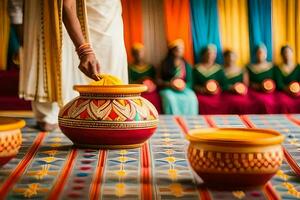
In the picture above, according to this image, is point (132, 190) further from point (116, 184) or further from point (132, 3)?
point (132, 3)

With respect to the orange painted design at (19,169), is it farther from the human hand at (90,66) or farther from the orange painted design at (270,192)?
the orange painted design at (270,192)

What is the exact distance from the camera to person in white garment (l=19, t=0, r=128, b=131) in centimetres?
325

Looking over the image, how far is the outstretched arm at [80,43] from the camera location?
275cm

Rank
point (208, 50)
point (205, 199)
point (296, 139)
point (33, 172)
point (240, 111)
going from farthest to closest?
point (208, 50) < point (240, 111) < point (296, 139) < point (33, 172) < point (205, 199)

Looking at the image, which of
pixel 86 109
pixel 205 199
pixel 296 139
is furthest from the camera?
pixel 296 139

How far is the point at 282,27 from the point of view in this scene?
6.86 metres

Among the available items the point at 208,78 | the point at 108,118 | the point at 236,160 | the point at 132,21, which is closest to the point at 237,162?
the point at 236,160

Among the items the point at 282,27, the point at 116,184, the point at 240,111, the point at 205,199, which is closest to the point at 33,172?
the point at 116,184

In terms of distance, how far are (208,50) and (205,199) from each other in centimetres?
484

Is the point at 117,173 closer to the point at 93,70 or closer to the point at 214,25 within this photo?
the point at 93,70

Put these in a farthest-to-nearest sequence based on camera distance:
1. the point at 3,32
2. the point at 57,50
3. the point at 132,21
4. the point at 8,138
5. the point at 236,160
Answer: the point at 132,21, the point at 3,32, the point at 57,50, the point at 8,138, the point at 236,160

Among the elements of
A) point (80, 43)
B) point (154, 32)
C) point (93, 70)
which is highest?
point (154, 32)

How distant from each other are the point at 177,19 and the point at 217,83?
2.76 feet

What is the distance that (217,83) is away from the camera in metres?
6.42
